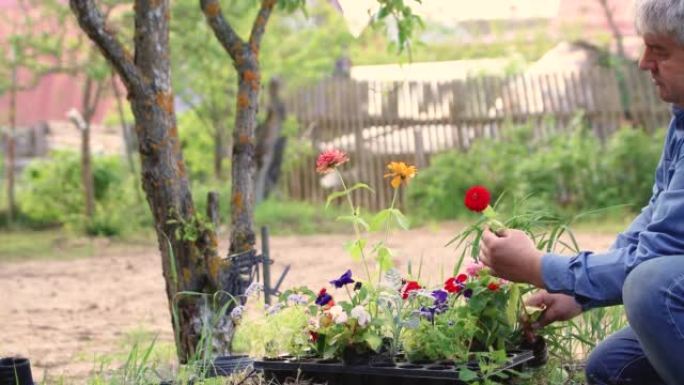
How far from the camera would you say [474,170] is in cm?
1338

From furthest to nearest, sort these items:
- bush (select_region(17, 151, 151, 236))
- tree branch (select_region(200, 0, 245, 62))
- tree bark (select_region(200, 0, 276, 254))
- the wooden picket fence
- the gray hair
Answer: the wooden picket fence
bush (select_region(17, 151, 151, 236))
tree branch (select_region(200, 0, 245, 62))
tree bark (select_region(200, 0, 276, 254))
the gray hair

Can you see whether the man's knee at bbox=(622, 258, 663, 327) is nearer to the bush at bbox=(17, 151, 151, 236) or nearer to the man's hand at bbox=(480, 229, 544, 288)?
the man's hand at bbox=(480, 229, 544, 288)

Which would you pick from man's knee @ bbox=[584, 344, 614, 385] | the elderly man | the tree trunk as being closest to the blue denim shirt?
the elderly man

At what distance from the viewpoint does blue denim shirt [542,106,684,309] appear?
2488mm

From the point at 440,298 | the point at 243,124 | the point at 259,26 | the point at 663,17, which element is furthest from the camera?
the point at 259,26

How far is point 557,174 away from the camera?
13.2 metres

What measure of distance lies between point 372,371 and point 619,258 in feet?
2.09

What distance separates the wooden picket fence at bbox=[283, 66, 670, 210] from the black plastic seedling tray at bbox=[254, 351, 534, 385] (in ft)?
39.4

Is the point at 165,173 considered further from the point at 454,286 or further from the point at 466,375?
the point at 466,375

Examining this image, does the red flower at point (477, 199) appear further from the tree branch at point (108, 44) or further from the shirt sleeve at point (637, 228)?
the tree branch at point (108, 44)

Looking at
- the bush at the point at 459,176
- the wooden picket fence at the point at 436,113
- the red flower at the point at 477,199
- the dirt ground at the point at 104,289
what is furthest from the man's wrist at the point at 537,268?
the wooden picket fence at the point at 436,113

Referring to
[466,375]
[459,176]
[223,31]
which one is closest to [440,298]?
[466,375]

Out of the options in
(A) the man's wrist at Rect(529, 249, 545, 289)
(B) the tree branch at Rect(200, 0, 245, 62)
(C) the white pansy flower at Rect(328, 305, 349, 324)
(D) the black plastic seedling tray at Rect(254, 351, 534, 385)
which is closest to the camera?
(A) the man's wrist at Rect(529, 249, 545, 289)

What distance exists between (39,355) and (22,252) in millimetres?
5990
